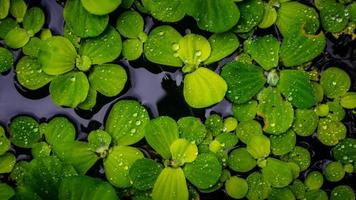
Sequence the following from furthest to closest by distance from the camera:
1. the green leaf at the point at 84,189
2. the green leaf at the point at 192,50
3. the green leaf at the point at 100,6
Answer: the green leaf at the point at 192,50, the green leaf at the point at 100,6, the green leaf at the point at 84,189

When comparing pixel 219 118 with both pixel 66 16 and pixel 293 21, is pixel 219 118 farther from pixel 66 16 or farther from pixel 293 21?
pixel 66 16

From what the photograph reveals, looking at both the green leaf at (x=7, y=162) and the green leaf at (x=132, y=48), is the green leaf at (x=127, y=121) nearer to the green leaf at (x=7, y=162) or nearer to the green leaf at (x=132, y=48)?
the green leaf at (x=132, y=48)

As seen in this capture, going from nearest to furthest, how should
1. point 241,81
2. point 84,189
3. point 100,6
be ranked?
point 84,189 → point 100,6 → point 241,81

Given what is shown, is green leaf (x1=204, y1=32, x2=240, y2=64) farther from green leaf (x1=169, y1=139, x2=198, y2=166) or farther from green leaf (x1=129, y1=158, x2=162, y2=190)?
green leaf (x1=129, y1=158, x2=162, y2=190)

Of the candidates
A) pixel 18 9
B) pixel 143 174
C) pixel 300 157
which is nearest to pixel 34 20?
pixel 18 9

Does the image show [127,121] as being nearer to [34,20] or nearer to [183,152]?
[183,152]

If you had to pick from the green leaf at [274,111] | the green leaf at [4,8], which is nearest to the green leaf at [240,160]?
the green leaf at [274,111]

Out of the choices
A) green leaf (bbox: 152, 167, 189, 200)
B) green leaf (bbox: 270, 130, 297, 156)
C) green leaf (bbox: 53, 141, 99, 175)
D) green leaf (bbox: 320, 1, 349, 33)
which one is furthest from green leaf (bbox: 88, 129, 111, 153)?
green leaf (bbox: 320, 1, 349, 33)
